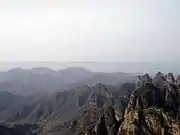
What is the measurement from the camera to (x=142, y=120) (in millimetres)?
119812

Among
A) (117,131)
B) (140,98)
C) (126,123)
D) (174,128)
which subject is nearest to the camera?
(174,128)

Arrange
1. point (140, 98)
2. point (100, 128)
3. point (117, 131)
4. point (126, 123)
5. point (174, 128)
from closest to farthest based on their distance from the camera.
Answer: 1. point (174, 128)
2. point (126, 123)
3. point (117, 131)
4. point (100, 128)
5. point (140, 98)

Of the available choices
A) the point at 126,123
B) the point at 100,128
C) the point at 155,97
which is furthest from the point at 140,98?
the point at 126,123

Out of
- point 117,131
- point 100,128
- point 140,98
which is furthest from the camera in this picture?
point 140,98

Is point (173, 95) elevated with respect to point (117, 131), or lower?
elevated

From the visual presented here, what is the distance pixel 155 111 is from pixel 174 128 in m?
9.53

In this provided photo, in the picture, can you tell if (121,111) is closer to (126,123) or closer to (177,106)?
(177,106)

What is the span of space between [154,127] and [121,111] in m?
43.2

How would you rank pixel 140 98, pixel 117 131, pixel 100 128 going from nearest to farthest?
1. pixel 117 131
2. pixel 100 128
3. pixel 140 98

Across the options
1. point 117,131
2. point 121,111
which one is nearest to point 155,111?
point 117,131

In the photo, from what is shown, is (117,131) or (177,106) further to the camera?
(177,106)

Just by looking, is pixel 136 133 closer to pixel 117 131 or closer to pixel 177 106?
pixel 117 131

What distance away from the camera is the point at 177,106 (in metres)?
147

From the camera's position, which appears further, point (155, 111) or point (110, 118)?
point (110, 118)
